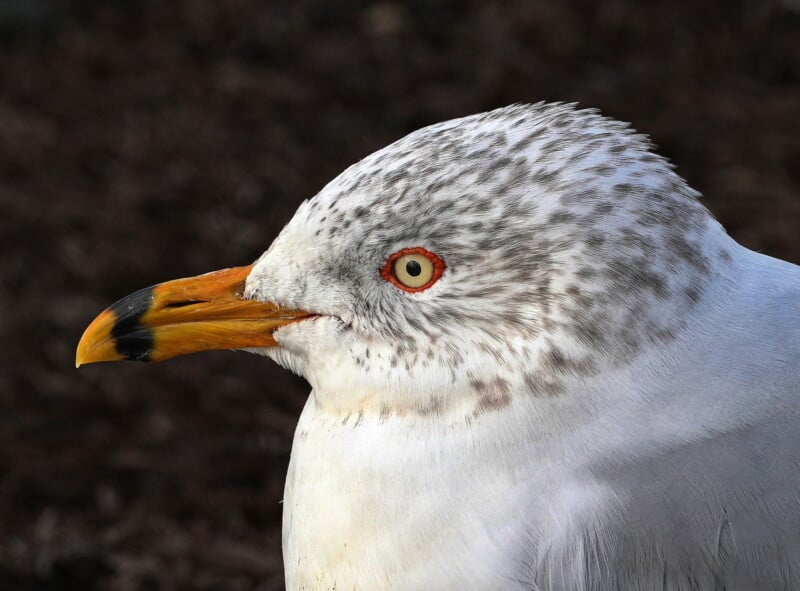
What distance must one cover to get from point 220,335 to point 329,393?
0.77 ft

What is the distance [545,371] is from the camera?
1.73 metres

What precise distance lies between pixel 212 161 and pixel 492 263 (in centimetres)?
334

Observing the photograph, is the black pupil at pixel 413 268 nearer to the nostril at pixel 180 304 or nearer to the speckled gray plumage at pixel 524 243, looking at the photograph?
the speckled gray plumage at pixel 524 243

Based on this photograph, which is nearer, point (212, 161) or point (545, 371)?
point (545, 371)

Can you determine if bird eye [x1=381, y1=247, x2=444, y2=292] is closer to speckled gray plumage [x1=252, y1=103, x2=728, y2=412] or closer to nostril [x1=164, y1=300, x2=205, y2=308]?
speckled gray plumage [x1=252, y1=103, x2=728, y2=412]

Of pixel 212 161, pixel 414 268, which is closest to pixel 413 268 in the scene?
pixel 414 268

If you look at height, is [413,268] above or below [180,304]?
above

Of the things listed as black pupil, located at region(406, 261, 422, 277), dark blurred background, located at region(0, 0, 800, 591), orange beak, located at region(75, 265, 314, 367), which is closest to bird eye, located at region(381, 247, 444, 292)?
black pupil, located at region(406, 261, 422, 277)

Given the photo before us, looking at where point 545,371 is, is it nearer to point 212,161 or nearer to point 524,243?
point 524,243

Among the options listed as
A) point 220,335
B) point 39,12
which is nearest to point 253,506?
point 220,335

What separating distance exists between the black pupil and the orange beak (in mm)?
274

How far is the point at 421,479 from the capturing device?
1779 mm

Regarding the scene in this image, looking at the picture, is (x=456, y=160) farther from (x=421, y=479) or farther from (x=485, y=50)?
(x=485, y=50)

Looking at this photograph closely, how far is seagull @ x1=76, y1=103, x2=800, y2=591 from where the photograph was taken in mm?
1673
